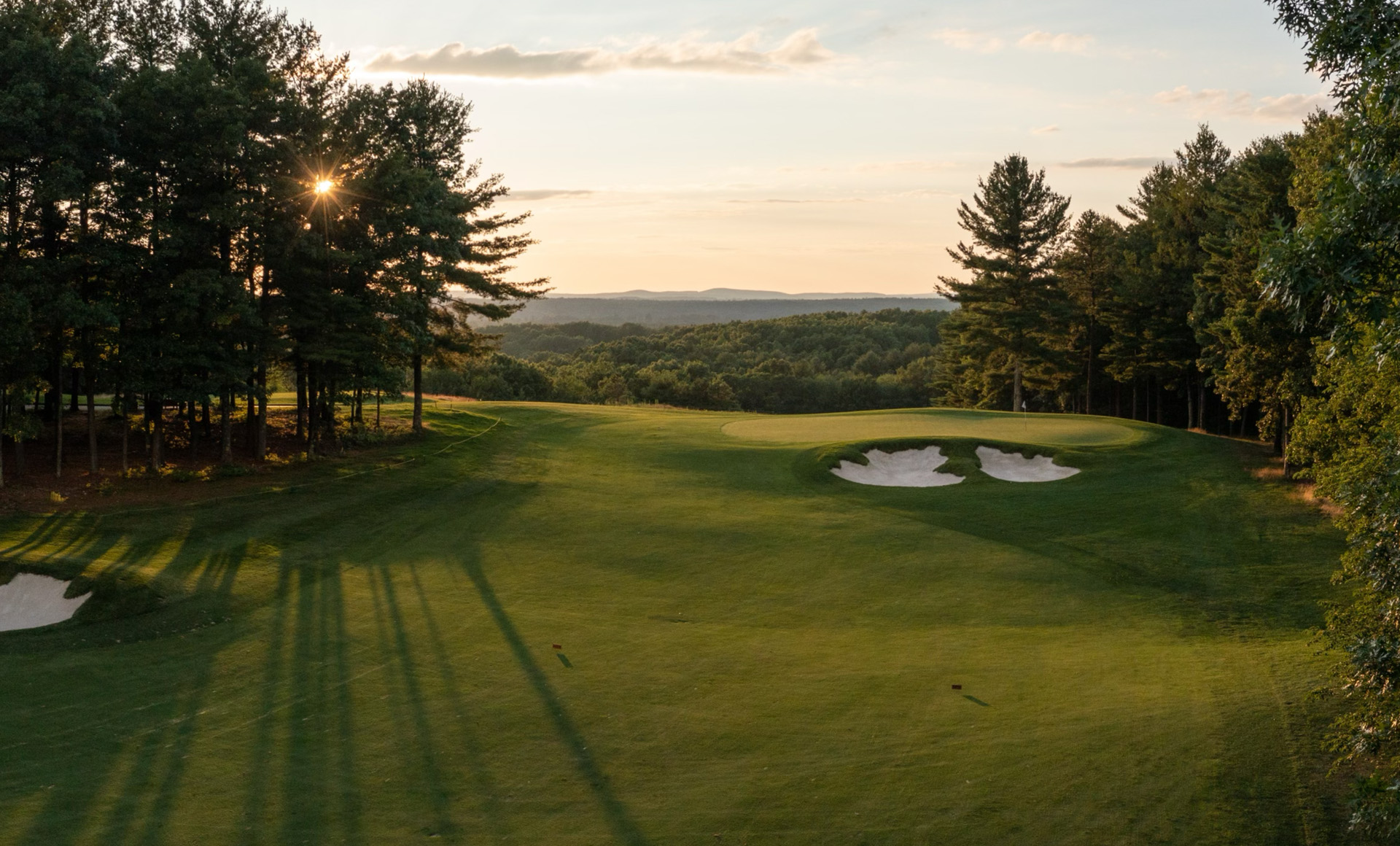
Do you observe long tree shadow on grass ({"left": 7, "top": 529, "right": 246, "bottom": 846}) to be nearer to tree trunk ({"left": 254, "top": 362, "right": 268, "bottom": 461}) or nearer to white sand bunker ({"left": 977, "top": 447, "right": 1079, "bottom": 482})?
tree trunk ({"left": 254, "top": 362, "right": 268, "bottom": 461})

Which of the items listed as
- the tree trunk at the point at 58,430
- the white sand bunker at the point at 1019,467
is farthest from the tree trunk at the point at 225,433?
the white sand bunker at the point at 1019,467

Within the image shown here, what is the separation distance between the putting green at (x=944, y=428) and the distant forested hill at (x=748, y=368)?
3838cm

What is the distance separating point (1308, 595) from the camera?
2031cm

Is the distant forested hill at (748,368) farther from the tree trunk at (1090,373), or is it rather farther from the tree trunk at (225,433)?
the tree trunk at (225,433)

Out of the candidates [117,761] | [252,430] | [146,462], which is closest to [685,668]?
[117,761]

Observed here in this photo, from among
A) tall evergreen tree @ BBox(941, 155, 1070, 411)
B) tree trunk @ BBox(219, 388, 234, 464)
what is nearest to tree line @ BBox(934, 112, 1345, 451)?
tall evergreen tree @ BBox(941, 155, 1070, 411)

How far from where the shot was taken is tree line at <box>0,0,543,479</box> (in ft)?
83.8

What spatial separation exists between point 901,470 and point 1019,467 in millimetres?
3987

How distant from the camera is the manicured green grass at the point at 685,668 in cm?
1091

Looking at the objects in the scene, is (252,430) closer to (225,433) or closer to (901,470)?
(225,433)

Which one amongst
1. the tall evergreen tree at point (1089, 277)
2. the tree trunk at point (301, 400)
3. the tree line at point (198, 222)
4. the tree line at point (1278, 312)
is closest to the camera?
the tree line at point (1278, 312)

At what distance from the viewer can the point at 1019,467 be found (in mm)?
32000

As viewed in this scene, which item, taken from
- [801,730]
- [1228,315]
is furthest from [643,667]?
[1228,315]

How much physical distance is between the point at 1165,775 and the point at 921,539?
42.7 ft
